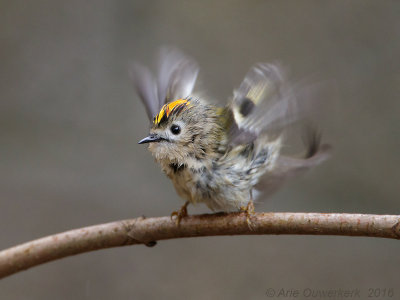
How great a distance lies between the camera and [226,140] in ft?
6.29

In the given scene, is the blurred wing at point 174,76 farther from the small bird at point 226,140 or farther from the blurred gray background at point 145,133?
the blurred gray background at point 145,133

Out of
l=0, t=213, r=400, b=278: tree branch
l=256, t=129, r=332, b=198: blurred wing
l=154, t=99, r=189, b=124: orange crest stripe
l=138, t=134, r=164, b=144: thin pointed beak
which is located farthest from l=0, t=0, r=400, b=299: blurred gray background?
l=0, t=213, r=400, b=278: tree branch

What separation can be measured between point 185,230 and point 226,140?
39 centimetres

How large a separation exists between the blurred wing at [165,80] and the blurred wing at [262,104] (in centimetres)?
39

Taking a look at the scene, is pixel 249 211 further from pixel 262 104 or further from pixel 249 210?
pixel 262 104

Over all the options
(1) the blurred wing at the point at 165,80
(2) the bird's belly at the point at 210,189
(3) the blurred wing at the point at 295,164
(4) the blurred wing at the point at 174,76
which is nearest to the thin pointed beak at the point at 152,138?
(2) the bird's belly at the point at 210,189

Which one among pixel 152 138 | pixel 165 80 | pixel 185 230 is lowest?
pixel 185 230

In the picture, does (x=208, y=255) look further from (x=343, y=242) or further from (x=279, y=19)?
(x=279, y=19)

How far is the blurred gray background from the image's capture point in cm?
328

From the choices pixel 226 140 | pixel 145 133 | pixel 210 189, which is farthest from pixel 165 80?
pixel 145 133

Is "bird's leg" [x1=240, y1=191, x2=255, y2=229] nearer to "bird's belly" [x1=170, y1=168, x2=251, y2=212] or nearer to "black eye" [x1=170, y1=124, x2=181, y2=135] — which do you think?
"bird's belly" [x1=170, y1=168, x2=251, y2=212]

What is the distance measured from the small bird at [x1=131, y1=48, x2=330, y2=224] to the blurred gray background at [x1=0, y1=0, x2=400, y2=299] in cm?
118

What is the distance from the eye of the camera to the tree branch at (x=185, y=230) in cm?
146

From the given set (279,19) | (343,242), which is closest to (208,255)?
(343,242)
